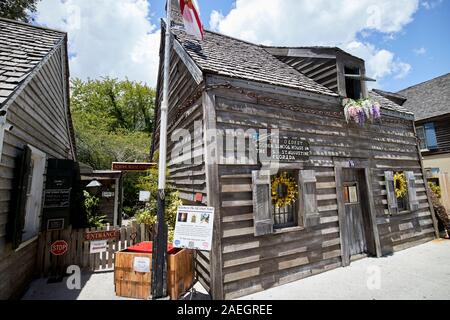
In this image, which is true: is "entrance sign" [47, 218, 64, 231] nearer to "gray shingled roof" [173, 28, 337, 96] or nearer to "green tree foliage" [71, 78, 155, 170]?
"gray shingled roof" [173, 28, 337, 96]

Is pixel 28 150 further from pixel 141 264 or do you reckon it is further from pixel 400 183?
pixel 400 183

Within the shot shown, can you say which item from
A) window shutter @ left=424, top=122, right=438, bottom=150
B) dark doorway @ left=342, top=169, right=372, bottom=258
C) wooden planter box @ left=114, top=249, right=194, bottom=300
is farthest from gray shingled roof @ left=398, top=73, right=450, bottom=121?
wooden planter box @ left=114, top=249, right=194, bottom=300

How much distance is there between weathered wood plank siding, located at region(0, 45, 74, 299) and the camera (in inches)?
150

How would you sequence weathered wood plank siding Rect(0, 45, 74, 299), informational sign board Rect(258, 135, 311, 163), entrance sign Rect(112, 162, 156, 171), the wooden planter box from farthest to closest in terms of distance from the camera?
entrance sign Rect(112, 162, 156, 171), informational sign board Rect(258, 135, 311, 163), the wooden planter box, weathered wood plank siding Rect(0, 45, 74, 299)

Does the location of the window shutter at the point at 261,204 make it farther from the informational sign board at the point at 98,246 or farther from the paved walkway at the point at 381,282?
the informational sign board at the point at 98,246

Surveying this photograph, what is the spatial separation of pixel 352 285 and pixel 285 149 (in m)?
3.25

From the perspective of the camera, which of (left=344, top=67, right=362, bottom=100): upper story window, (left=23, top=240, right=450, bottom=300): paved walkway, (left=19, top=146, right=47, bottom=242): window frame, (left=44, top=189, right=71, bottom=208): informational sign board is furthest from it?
(left=344, top=67, right=362, bottom=100): upper story window

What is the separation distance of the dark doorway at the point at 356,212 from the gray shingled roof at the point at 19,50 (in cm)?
808

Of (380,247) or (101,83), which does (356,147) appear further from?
(101,83)

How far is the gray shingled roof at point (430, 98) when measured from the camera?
1575 cm

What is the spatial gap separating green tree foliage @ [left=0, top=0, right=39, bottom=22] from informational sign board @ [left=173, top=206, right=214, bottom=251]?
19689 millimetres

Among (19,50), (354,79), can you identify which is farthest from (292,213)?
(19,50)

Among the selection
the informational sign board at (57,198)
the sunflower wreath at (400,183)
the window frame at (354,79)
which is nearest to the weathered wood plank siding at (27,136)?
the informational sign board at (57,198)
